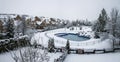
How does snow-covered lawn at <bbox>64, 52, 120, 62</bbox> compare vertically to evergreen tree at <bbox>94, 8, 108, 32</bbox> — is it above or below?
below

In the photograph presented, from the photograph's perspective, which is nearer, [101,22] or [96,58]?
[96,58]

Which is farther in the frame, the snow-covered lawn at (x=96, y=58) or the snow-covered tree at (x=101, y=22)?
the snow-covered tree at (x=101, y=22)

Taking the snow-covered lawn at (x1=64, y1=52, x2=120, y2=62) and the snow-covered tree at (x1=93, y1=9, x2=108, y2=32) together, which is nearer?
the snow-covered lawn at (x1=64, y1=52, x2=120, y2=62)

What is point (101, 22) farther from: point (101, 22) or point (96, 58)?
point (96, 58)

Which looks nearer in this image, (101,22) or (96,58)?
(96,58)

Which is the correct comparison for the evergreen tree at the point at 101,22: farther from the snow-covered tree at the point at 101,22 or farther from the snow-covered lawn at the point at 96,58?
the snow-covered lawn at the point at 96,58

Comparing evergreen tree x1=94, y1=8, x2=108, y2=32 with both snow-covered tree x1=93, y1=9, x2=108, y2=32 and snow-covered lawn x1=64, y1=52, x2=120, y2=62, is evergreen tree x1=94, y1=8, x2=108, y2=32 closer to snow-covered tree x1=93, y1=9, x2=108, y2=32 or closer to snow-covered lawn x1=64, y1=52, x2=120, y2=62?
snow-covered tree x1=93, y1=9, x2=108, y2=32

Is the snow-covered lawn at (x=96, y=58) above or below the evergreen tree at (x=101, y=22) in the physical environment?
below

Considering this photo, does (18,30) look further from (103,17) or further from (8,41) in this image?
(103,17)

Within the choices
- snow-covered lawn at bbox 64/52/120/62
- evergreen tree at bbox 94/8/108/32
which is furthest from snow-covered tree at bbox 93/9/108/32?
snow-covered lawn at bbox 64/52/120/62

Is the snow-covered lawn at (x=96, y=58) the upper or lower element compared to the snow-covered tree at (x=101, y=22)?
lower

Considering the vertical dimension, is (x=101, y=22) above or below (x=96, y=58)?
above

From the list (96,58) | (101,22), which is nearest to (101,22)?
(101,22)

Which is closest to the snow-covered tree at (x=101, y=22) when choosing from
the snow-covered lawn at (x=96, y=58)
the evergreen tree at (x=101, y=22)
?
the evergreen tree at (x=101, y=22)
